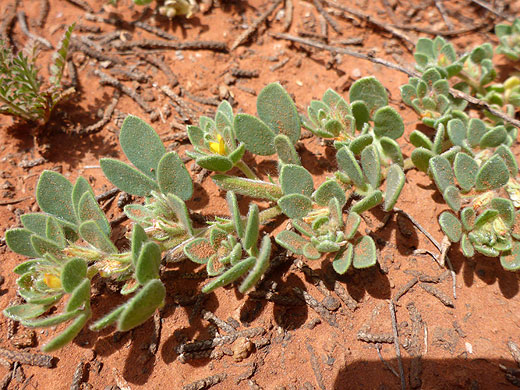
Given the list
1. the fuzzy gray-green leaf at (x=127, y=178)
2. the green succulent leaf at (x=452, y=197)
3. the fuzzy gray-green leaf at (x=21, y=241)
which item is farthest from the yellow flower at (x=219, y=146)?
the green succulent leaf at (x=452, y=197)

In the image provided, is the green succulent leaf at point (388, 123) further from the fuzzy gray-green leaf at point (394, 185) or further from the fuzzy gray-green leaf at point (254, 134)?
the fuzzy gray-green leaf at point (254, 134)

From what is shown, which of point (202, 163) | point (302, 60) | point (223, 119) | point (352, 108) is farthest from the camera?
point (302, 60)

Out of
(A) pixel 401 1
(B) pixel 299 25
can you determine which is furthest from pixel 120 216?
(A) pixel 401 1

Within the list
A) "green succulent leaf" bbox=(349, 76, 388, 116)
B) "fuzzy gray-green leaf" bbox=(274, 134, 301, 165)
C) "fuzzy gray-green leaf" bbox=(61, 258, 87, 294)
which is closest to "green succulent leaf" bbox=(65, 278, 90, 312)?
"fuzzy gray-green leaf" bbox=(61, 258, 87, 294)

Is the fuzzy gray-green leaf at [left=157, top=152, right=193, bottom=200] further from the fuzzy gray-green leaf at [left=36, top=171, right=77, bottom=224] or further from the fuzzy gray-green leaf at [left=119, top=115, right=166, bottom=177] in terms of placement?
the fuzzy gray-green leaf at [left=36, top=171, right=77, bottom=224]

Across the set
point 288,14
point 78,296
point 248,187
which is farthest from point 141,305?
point 288,14

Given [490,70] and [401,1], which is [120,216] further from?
[401,1]
